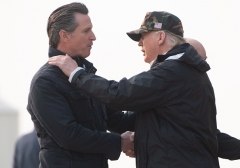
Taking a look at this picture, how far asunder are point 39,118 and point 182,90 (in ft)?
3.17

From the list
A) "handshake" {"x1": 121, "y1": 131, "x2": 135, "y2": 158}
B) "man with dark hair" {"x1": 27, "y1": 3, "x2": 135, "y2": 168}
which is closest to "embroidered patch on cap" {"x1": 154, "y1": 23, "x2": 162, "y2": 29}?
"man with dark hair" {"x1": 27, "y1": 3, "x2": 135, "y2": 168}

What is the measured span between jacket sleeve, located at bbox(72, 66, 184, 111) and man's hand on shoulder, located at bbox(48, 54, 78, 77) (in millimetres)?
168

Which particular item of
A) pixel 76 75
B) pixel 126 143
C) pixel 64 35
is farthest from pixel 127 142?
pixel 64 35

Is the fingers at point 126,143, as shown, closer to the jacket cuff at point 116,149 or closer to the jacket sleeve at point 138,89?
the jacket cuff at point 116,149

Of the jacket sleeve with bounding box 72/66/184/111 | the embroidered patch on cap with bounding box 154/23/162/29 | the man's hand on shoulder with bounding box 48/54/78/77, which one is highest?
the embroidered patch on cap with bounding box 154/23/162/29

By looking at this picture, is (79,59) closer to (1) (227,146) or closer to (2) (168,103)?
(2) (168,103)

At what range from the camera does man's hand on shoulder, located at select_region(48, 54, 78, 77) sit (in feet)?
18.2

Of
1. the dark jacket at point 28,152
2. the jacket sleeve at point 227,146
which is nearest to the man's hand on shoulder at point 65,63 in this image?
the dark jacket at point 28,152

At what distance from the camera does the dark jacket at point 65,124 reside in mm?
5527

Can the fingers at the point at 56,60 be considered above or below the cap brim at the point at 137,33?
below

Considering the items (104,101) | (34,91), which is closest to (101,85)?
(104,101)

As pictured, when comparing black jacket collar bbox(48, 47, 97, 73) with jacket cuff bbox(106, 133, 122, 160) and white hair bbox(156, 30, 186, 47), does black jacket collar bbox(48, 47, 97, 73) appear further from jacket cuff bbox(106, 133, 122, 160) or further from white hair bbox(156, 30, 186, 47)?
white hair bbox(156, 30, 186, 47)

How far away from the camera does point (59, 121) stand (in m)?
5.50

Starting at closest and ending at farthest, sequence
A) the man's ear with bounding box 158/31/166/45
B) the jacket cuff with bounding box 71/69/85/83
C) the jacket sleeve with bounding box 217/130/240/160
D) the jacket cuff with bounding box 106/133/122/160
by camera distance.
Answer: the jacket cuff with bounding box 71/69/85/83 < the man's ear with bounding box 158/31/166/45 < the jacket cuff with bounding box 106/133/122/160 < the jacket sleeve with bounding box 217/130/240/160
